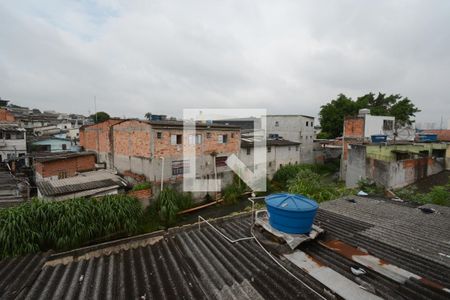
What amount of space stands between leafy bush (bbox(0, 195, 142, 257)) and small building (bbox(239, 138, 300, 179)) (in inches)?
408

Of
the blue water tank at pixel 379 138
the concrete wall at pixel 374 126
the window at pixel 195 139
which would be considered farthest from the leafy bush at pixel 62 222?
the concrete wall at pixel 374 126

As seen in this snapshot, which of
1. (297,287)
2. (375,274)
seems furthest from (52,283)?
(375,274)

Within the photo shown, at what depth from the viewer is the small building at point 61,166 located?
1240 cm

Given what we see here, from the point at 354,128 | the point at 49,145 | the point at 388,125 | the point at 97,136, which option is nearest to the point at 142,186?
the point at 97,136

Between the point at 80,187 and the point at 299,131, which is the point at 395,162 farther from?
the point at 80,187

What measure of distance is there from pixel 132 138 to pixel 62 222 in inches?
253

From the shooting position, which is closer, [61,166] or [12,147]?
[61,166]

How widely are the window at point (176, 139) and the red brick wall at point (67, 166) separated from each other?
5.94 m

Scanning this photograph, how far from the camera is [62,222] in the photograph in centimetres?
842

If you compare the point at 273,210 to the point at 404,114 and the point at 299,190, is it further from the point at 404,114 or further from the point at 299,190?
the point at 404,114

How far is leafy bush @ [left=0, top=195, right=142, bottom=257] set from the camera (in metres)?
7.49

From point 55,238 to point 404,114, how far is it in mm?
35778

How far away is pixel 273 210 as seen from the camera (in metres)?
3.80

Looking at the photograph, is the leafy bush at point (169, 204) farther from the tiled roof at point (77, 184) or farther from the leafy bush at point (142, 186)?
the tiled roof at point (77, 184)
